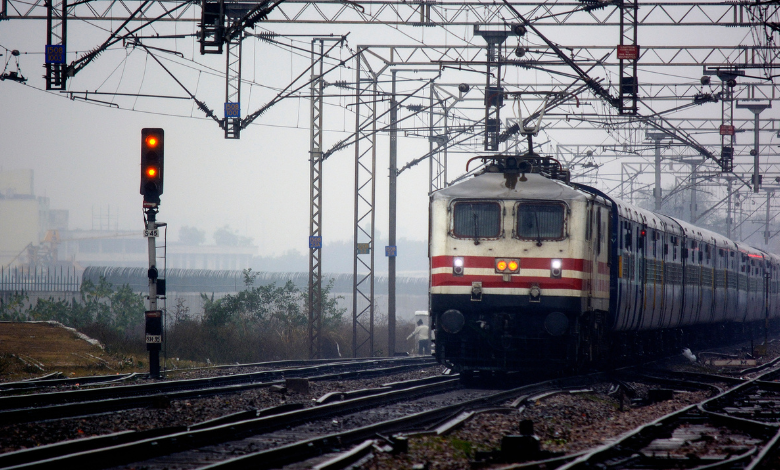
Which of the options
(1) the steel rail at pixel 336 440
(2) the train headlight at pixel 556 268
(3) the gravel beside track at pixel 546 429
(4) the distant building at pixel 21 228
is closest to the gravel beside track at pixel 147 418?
(1) the steel rail at pixel 336 440

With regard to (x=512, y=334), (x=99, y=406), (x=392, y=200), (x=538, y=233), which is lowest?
(x=99, y=406)

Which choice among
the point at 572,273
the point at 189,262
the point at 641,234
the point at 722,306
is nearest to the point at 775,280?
the point at 722,306

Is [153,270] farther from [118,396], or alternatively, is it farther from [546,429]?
[546,429]

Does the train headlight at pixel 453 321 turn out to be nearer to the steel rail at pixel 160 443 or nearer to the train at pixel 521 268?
the train at pixel 521 268

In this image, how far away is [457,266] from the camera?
14.9 meters

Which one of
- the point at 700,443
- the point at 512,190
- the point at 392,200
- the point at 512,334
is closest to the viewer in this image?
the point at 700,443

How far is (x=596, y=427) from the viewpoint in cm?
1087

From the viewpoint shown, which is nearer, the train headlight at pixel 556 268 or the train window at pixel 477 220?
the train headlight at pixel 556 268

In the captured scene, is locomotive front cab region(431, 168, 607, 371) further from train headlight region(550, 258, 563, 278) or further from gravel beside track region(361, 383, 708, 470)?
gravel beside track region(361, 383, 708, 470)

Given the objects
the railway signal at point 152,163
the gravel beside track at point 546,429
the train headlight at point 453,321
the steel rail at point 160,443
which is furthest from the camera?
the railway signal at point 152,163

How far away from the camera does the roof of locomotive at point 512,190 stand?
14906 mm

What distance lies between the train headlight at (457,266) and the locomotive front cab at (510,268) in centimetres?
2

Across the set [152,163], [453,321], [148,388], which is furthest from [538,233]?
[152,163]

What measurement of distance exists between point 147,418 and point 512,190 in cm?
730
